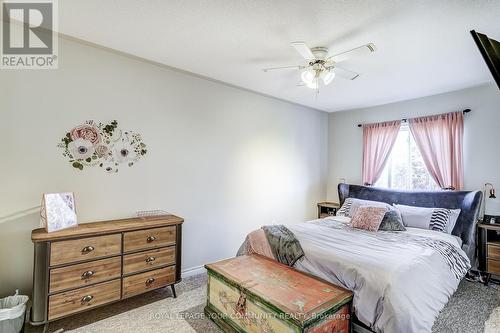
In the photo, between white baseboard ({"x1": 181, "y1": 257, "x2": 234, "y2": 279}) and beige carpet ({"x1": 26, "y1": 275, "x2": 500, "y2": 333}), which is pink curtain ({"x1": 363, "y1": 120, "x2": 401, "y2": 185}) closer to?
beige carpet ({"x1": 26, "y1": 275, "x2": 500, "y2": 333})

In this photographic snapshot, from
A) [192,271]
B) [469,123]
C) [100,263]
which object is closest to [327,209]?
[469,123]

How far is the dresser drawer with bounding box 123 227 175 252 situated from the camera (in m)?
2.46

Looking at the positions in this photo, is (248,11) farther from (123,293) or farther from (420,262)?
(123,293)

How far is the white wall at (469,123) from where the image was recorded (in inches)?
135

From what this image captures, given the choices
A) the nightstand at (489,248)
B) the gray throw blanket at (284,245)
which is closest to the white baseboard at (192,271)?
the gray throw blanket at (284,245)

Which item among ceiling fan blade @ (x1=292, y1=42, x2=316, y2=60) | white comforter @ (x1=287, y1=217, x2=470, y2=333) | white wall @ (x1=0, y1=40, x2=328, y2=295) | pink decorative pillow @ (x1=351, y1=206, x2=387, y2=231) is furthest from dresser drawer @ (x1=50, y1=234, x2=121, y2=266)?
pink decorative pillow @ (x1=351, y1=206, x2=387, y2=231)

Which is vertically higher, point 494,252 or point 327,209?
point 327,209

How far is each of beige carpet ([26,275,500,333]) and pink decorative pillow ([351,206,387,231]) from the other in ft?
3.48

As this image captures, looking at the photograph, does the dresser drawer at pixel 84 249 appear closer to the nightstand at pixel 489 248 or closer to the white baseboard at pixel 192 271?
the white baseboard at pixel 192 271

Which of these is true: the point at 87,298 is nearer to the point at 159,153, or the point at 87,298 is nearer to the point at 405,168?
the point at 159,153

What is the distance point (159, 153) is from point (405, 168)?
390 centimetres

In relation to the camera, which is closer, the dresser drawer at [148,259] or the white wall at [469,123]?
the dresser drawer at [148,259]

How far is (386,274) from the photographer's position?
197 centimetres

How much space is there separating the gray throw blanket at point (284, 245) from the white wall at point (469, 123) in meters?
2.63
